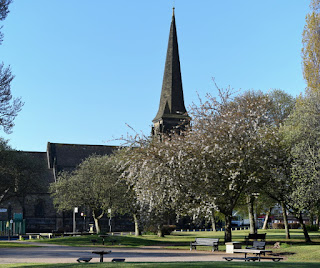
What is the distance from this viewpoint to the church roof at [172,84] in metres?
81.4

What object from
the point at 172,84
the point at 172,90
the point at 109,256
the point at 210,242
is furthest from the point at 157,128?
the point at 109,256

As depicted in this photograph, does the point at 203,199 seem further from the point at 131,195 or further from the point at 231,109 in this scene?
the point at 131,195

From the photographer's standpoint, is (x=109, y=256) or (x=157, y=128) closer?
(x=109, y=256)

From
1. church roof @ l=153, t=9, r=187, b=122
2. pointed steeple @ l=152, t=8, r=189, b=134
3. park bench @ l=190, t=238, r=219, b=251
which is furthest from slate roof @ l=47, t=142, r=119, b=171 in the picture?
park bench @ l=190, t=238, r=219, b=251

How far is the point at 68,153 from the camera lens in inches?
3654

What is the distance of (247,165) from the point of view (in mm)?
33500

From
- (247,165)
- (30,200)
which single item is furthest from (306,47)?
(30,200)

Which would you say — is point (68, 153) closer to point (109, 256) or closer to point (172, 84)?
point (172, 84)

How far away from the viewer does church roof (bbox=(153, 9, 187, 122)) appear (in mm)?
81375

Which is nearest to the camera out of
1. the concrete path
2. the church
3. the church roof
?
the concrete path

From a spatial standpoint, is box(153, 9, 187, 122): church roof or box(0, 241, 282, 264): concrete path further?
box(153, 9, 187, 122): church roof

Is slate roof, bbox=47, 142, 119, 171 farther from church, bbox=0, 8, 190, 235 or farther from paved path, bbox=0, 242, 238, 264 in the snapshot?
paved path, bbox=0, 242, 238, 264

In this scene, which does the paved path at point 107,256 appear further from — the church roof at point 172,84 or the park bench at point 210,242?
the church roof at point 172,84

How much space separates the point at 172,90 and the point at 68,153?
25.0 m
